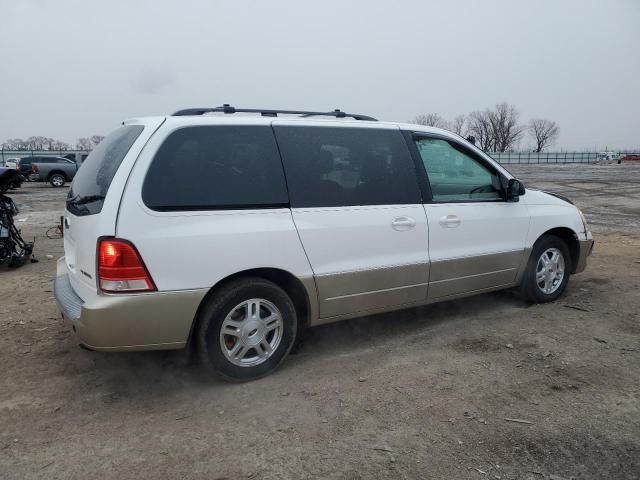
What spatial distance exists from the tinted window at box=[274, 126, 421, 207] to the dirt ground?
1223 mm

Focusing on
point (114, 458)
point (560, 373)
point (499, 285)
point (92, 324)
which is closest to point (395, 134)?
point (499, 285)

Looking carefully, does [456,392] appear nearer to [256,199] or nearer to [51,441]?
[256,199]

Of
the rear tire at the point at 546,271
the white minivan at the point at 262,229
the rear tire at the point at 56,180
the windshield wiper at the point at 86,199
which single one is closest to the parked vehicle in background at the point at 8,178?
the white minivan at the point at 262,229

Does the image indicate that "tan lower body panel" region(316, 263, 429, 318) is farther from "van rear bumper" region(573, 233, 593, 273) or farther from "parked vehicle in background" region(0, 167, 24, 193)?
"parked vehicle in background" region(0, 167, 24, 193)

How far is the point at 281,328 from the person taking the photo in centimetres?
355

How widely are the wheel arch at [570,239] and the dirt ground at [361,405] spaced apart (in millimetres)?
628

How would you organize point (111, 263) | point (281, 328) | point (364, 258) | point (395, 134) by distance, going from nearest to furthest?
1. point (111, 263)
2. point (281, 328)
3. point (364, 258)
4. point (395, 134)

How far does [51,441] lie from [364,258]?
2271mm

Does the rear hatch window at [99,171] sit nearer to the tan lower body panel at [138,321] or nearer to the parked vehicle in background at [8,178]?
the tan lower body panel at [138,321]

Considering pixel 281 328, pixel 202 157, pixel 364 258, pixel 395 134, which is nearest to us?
pixel 202 157

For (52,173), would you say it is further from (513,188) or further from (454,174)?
(513,188)

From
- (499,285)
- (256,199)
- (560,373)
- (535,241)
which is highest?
(256,199)

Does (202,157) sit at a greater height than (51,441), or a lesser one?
greater

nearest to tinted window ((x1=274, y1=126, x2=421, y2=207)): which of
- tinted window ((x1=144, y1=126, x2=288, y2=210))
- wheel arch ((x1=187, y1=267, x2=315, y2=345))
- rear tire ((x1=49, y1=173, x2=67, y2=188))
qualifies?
tinted window ((x1=144, y1=126, x2=288, y2=210))
